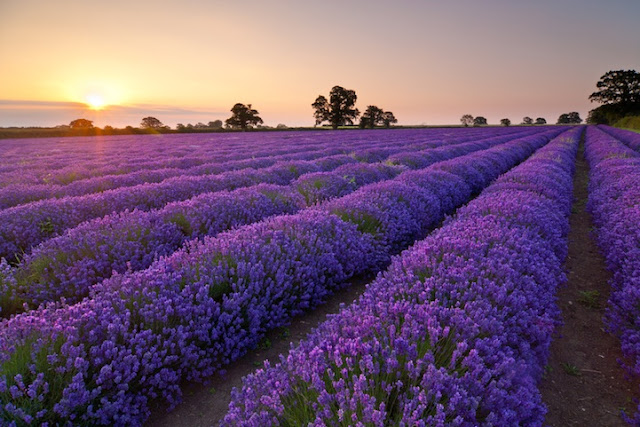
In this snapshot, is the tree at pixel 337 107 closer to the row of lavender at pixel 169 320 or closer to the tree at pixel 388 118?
the tree at pixel 388 118

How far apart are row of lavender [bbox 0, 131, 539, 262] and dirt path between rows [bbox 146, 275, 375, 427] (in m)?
3.21

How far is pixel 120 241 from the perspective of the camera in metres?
4.37

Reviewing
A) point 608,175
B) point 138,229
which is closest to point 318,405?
point 138,229

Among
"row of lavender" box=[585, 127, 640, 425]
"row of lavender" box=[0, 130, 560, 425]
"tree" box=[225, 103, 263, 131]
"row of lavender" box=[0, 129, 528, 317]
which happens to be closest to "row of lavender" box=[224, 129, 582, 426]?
"row of lavender" box=[585, 127, 640, 425]

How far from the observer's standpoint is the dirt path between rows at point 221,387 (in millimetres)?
2557

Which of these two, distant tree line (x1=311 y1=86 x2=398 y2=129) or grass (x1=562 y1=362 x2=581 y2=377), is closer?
grass (x1=562 y1=362 x2=581 y2=377)

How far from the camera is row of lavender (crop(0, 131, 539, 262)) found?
16.9 ft

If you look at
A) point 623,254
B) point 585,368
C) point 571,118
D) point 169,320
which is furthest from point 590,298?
point 571,118

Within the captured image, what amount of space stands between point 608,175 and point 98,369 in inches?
457

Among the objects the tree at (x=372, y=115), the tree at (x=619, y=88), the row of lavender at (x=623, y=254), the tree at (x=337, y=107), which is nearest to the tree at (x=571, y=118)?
the tree at (x=619, y=88)

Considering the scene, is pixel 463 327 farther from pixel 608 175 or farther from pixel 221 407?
pixel 608 175

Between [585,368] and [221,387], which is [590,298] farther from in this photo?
[221,387]

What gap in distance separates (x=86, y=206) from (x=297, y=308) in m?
4.70

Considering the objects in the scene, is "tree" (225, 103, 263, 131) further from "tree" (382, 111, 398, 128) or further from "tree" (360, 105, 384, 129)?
"tree" (382, 111, 398, 128)
